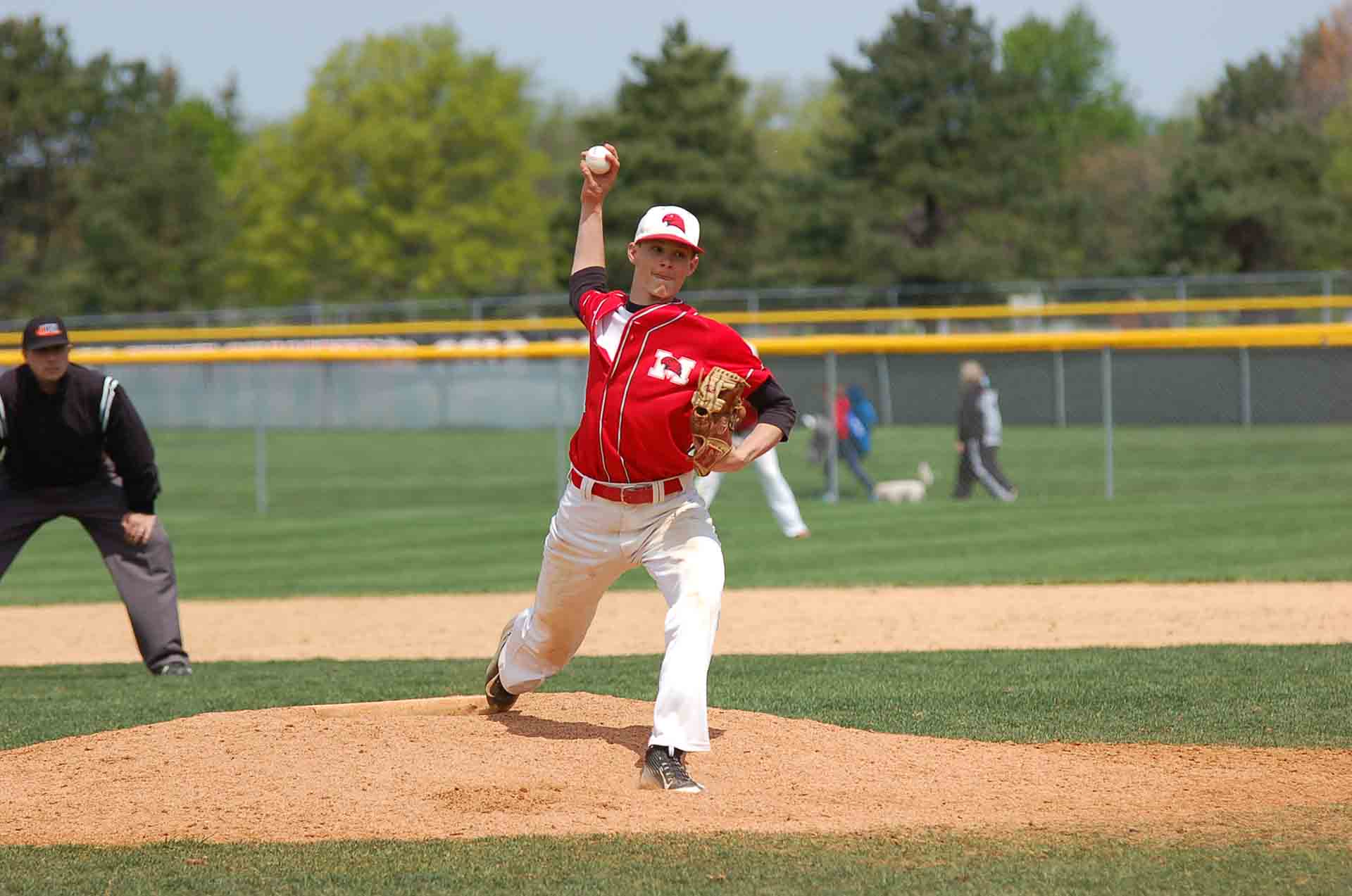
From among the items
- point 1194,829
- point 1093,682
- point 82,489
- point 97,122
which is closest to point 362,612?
point 82,489

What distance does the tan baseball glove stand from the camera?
514 centimetres

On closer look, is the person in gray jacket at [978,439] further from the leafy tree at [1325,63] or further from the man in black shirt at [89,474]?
the leafy tree at [1325,63]

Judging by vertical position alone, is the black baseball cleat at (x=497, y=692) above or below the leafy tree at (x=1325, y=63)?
below

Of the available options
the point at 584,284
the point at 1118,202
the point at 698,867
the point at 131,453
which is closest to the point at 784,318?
the point at 131,453

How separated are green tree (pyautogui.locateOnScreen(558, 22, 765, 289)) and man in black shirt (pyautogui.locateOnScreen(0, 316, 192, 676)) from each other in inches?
1409

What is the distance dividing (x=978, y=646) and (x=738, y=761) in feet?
13.1

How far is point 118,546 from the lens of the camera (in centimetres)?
830

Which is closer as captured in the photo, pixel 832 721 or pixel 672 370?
pixel 672 370

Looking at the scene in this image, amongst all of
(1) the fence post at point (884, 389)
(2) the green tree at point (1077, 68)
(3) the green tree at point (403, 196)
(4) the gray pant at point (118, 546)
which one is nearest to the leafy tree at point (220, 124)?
(3) the green tree at point (403, 196)

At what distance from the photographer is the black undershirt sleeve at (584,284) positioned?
571 cm

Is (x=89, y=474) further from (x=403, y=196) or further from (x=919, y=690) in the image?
(x=403, y=196)

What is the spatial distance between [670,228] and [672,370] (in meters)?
0.46

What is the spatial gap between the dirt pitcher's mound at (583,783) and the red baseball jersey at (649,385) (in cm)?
105

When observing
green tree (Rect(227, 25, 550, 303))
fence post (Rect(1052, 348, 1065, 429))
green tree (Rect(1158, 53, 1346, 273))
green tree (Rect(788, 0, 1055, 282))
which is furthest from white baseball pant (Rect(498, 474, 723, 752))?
green tree (Rect(227, 25, 550, 303))
